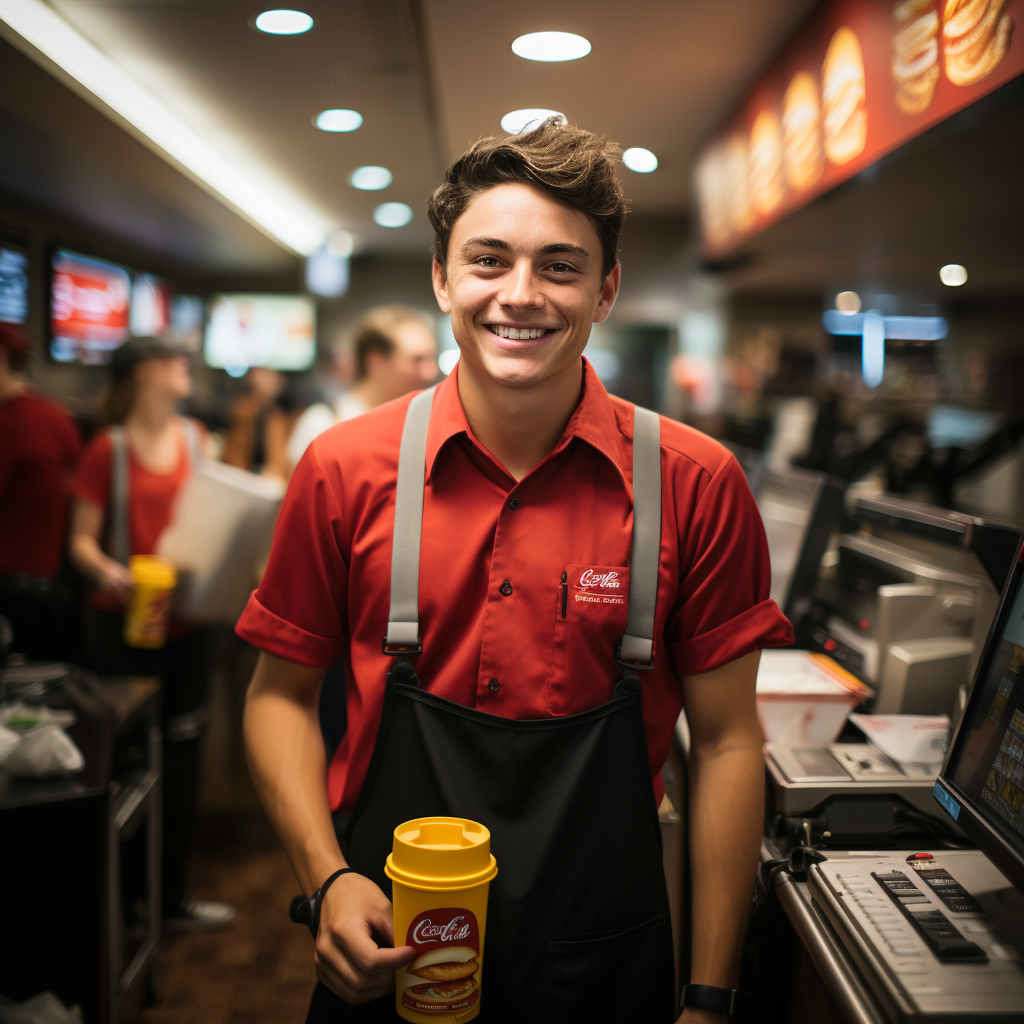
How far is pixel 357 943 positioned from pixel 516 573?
50cm

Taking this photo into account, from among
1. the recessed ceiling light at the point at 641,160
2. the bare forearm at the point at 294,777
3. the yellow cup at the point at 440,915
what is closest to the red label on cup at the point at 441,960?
the yellow cup at the point at 440,915

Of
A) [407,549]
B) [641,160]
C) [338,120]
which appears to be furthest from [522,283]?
[338,120]

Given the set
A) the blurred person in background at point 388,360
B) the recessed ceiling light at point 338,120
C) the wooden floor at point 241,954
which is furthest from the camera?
the recessed ceiling light at point 338,120

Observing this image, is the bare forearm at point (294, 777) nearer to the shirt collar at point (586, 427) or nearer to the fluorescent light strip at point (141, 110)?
the shirt collar at point (586, 427)

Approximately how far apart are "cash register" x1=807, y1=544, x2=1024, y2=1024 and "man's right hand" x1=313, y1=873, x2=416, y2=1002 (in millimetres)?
548

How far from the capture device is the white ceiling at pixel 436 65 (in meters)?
3.00

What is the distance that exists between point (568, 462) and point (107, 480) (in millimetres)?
2103

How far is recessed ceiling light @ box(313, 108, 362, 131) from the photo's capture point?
468 centimetres

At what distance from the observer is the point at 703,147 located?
455cm

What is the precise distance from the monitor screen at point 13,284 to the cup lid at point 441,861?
5.75 meters

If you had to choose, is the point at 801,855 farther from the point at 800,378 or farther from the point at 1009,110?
the point at 800,378

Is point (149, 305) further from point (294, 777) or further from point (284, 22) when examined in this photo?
point (294, 777)

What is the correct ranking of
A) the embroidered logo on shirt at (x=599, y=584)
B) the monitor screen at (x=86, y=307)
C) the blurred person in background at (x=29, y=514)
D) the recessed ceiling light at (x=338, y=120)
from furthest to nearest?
the monitor screen at (x=86, y=307)
the recessed ceiling light at (x=338, y=120)
the blurred person in background at (x=29, y=514)
the embroidered logo on shirt at (x=599, y=584)

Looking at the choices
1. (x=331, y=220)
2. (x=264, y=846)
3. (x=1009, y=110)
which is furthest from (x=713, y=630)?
(x=331, y=220)
